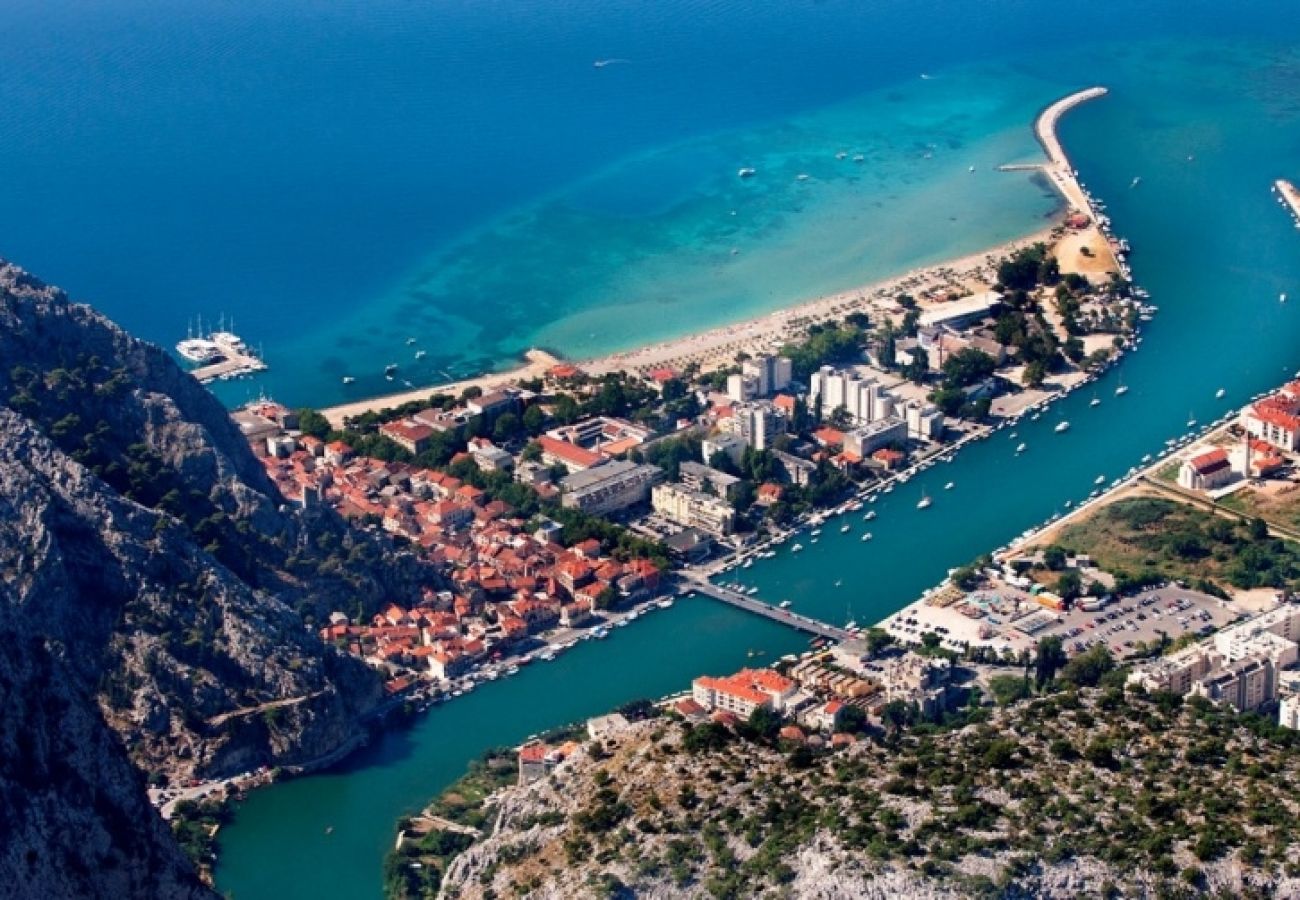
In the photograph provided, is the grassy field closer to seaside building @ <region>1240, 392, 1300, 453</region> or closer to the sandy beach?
seaside building @ <region>1240, 392, 1300, 453</region>

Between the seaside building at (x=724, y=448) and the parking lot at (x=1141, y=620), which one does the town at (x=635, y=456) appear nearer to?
the seaside building at (x=724, y=448)

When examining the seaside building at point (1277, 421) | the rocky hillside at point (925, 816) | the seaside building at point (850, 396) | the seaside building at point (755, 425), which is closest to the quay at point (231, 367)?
the seaside building at point (755, 425)

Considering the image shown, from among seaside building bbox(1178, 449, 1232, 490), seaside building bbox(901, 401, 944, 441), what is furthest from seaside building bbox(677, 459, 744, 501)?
seaside building bbox(1178, 449, 1232, 490)

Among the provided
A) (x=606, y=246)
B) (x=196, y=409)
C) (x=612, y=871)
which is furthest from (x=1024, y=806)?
(x=606, y=246)

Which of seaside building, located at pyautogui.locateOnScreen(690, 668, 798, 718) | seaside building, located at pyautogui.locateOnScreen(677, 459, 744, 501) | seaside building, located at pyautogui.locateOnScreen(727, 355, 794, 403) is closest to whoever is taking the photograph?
Answer: seaside building, located at pyautogui.locateOnScreen(690, 668, 798, 718)

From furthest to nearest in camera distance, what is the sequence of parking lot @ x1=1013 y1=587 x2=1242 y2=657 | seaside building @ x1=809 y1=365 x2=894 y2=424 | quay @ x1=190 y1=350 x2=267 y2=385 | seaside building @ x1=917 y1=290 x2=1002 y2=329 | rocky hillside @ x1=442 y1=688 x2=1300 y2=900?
seaside building @ x1=917 y1=290 x2=1002 y2=329
quay @ x1=190 y1=350 x2=267 y2=385
seaside building @ x1=809 y1=365 x2=894 y2=424
parking lot @ x1=1013 y1=587 x2=1242 y2=657
rocky hillside @ x1=442 y1=688 x2=1300 y2=900

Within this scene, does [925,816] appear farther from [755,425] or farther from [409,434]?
[409,434]

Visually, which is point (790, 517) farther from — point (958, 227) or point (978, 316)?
point (958, 227)
